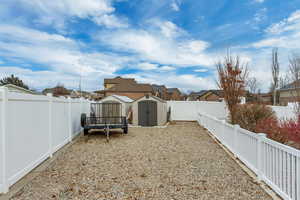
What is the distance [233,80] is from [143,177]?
782 cm

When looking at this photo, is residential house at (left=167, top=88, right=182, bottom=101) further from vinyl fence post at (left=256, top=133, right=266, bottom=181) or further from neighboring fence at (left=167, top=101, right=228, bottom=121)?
vinyl fence post at (left=256, top=133, right=266, bottom=181)

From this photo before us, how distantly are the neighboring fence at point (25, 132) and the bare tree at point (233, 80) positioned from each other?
25.4ft

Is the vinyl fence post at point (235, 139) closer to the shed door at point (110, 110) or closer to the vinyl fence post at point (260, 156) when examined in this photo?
the vinyl fence post at point (260, 156)

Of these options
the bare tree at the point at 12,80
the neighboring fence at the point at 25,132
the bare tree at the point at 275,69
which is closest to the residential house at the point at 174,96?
the bare tree at the point at 275,69

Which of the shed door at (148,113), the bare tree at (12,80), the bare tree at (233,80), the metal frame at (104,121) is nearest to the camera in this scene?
the metal frame at (104,121)

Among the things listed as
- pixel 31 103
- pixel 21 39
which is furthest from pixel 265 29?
pixel 21 39

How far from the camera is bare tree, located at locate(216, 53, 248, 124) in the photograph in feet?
33.1

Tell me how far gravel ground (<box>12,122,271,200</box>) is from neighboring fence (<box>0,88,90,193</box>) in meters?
0.37

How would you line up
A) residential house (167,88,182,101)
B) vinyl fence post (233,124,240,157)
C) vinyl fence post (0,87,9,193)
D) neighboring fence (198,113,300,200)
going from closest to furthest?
neighboring fence (198,113,300,200), vinyl fence post (0,87,9,193), vinyl fence post (233,124,240,157), residential house (167,88,182,101)

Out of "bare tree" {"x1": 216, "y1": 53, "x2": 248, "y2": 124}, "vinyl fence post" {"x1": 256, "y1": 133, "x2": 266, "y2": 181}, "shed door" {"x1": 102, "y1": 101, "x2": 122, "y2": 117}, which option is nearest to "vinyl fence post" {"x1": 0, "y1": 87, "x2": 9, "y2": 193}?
"vinyl fence post" {"x1": 256, "y1": 133, "x2": 266, "y2": 181}

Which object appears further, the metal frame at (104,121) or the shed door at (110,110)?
the shed door at (110,110)

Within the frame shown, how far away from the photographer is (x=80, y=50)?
651 inches

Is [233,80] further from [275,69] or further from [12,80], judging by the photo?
[12,80]

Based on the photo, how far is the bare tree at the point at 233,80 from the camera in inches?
397
